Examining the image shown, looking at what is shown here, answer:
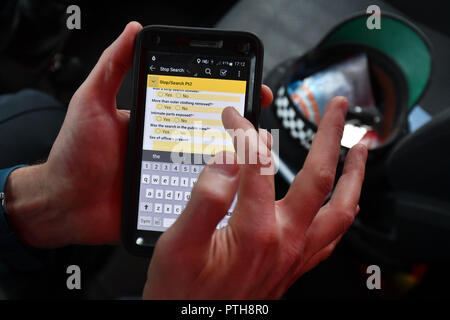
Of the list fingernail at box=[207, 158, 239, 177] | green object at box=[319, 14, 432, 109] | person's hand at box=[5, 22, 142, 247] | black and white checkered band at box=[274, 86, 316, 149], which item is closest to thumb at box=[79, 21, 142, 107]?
person's hand at box=[5, 22, 142, 247]

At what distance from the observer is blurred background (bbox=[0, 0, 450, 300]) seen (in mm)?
762

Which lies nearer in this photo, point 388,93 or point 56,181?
point 56,181

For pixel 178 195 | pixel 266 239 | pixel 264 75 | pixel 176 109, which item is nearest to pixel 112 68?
pixel 176 109

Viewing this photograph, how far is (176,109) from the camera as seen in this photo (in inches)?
20.7

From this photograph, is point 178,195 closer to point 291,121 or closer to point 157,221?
point 157,221

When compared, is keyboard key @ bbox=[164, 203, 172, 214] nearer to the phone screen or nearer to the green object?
the phone screen

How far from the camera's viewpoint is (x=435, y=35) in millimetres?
950

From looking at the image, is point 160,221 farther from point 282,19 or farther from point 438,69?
point 438,69

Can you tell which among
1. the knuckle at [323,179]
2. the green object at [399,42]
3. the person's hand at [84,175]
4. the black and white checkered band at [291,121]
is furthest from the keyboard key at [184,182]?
the green object at [399,42]

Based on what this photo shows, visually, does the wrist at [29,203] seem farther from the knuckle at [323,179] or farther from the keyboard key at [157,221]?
the knuckle at [323,179]

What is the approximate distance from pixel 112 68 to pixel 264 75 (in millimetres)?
472

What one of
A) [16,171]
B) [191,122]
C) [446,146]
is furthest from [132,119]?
[446,146]
